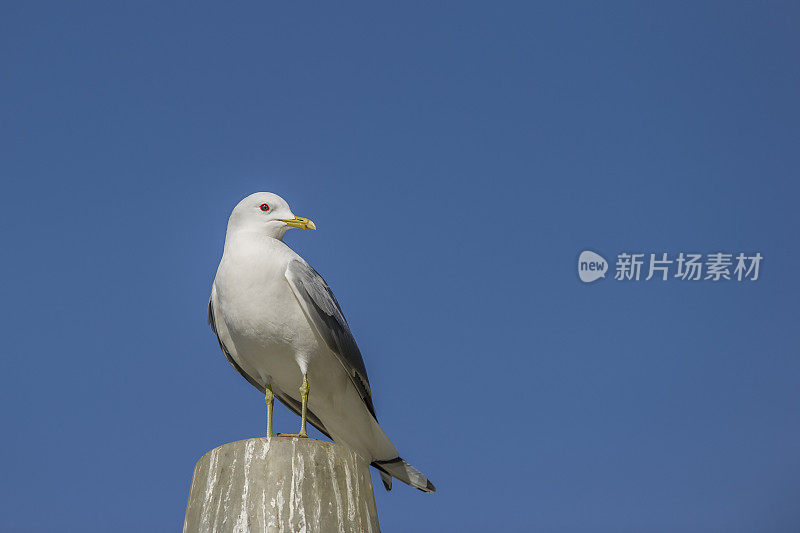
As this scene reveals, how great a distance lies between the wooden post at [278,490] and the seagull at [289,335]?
999 mm

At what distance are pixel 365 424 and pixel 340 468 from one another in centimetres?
204

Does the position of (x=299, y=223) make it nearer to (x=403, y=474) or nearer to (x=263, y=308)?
(x=263, y=308)

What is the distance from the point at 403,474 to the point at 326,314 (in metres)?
1.66

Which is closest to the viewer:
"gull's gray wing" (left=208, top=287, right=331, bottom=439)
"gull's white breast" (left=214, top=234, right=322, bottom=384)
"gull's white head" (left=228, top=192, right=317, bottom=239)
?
"gull's white breast" (left=214, top=234, right=322, bottom=384)

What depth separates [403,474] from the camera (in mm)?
7707

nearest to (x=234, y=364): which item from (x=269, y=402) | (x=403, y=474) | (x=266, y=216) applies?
(x=269, y=402)

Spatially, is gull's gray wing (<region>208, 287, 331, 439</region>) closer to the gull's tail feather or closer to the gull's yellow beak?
the gull's tail feather

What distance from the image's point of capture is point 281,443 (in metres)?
5.63

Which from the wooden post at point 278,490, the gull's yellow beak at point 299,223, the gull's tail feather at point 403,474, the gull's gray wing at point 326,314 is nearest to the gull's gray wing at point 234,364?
the gull's gray wing at point 326,314

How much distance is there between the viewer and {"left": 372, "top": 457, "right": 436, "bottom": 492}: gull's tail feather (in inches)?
303

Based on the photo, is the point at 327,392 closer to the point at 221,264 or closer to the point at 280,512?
the point at 221,264

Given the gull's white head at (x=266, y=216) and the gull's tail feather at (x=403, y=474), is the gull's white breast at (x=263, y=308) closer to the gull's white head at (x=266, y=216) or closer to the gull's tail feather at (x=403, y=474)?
the gull's white head at (x=266, y=216)

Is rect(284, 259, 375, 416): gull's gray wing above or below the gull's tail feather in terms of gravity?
above

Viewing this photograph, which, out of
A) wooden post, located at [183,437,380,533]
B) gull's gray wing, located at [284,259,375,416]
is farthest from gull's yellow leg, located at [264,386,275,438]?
wooden post, located at [183,437,380,533]
